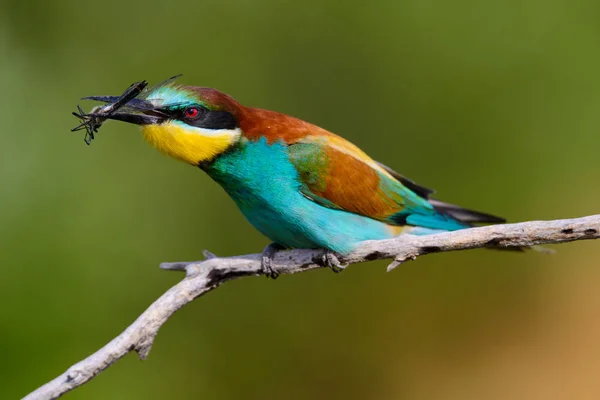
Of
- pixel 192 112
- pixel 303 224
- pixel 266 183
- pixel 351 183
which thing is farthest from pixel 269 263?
pixel 192 112

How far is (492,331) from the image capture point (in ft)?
13.9

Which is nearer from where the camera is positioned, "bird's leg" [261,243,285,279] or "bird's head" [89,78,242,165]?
"bird's head" [89,78,242,165]

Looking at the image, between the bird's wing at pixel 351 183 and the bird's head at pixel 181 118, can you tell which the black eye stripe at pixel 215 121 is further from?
the bird's wing at pixel 351 183

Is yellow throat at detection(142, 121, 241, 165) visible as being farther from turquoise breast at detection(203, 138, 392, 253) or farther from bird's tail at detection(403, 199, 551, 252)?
bird's tail at detection(403, 199, 551, 252)

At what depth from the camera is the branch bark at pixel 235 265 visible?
2.35 meters

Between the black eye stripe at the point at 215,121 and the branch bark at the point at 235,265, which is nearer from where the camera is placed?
the branch bark at the point at 235,265

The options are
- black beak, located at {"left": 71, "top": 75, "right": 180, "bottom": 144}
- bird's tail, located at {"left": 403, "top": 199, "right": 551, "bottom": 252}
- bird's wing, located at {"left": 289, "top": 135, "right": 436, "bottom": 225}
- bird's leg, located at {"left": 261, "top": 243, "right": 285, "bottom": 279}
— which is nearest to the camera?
black beak, located at {"left": 71, "top": 75, "right": 180, "bottom": 144}

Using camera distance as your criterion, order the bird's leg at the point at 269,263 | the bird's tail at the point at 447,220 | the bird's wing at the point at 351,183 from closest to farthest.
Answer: the bird's leg at the point at 269,263 < the bird's wing at the point at 351,183 < the bird's tail at the point at 447,220

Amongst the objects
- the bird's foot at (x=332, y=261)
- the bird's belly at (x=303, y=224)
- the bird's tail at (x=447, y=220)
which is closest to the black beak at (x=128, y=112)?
the bird's belly at (x=303, y=224)

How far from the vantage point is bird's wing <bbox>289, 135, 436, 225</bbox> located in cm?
320

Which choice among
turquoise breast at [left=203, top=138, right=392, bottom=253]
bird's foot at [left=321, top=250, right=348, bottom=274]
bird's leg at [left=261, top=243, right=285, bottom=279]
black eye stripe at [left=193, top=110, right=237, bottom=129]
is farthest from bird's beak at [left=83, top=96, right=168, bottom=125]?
bird's foot at [left=321, top=250, right=348, bottom=274]

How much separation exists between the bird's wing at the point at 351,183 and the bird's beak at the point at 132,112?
554mm

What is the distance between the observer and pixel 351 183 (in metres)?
3.34

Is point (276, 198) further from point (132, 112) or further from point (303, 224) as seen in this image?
point (132, 112)
